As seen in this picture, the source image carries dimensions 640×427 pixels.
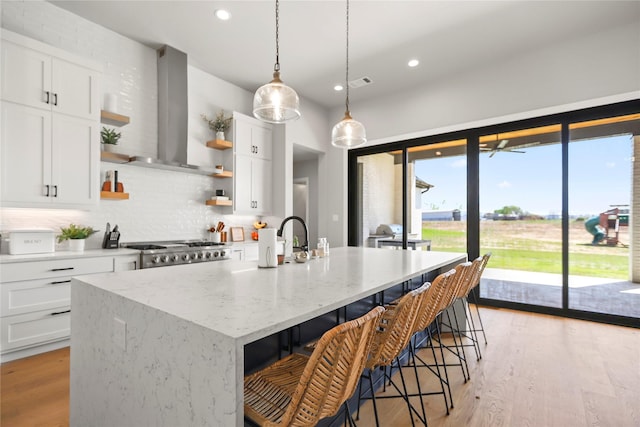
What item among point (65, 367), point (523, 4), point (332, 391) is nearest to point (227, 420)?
point (332, 391)

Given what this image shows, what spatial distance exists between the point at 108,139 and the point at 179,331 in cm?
325

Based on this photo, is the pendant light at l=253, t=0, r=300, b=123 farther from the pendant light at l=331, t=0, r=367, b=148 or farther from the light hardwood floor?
the light hardwood floor

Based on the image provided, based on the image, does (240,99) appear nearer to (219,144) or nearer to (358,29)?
(219,144)

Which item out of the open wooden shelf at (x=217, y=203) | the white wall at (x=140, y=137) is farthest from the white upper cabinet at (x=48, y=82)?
the open wooden shelf at (x=217, y=203)

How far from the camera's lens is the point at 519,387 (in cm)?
224

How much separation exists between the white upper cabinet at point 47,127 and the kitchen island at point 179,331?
1.84m

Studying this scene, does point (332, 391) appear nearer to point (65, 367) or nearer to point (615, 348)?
point (65, 367)

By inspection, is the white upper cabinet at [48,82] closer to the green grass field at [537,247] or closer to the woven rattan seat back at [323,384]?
the woven rattan seat back at [323,384]

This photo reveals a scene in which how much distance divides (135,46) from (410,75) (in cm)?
351

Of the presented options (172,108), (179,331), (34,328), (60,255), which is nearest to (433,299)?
(179,331)

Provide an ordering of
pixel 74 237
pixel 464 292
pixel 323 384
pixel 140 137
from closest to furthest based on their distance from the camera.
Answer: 1. pixel 323 384
2. pixel 464 292
3. pixel 74 237
4. pixel 140 137

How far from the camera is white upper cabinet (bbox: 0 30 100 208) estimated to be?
106 inches

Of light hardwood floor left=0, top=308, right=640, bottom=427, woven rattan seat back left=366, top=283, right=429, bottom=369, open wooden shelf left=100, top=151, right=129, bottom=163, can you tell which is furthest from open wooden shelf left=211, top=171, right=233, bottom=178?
woven rattan seat back left=366, top=283, right=429, bottom=369

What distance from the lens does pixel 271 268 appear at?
2084mm
